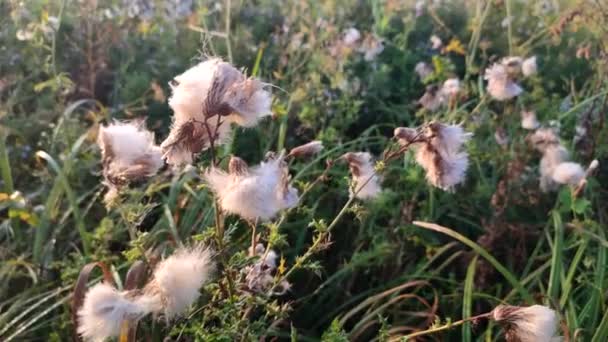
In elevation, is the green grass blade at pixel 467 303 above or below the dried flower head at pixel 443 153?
below

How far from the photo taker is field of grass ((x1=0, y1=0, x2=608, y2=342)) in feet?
3.64

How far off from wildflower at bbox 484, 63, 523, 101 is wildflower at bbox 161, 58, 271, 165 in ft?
4.04

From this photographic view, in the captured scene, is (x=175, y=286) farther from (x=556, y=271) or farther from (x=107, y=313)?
(x=556, y=271)

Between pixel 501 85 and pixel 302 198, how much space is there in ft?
2.84

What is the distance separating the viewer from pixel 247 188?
101 cm

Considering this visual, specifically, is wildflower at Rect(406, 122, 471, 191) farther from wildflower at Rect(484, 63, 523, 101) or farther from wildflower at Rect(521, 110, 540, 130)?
wildflower at Rect(521, 110, 540, 130)

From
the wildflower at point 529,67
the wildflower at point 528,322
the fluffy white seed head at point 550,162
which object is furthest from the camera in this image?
the wildflower at point 529,67

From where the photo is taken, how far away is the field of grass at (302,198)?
1.11 metres

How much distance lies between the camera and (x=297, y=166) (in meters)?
2.09

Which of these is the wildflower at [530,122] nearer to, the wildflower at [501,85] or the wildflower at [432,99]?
the wildflower at [501,85]

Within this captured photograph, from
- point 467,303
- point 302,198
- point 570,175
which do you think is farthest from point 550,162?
point 302,198

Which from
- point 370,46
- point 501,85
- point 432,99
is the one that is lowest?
point 501,85

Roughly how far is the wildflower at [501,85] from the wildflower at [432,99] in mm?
186

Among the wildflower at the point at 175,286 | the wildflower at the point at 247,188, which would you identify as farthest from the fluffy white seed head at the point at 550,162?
the wildflower at the point at 175,286
